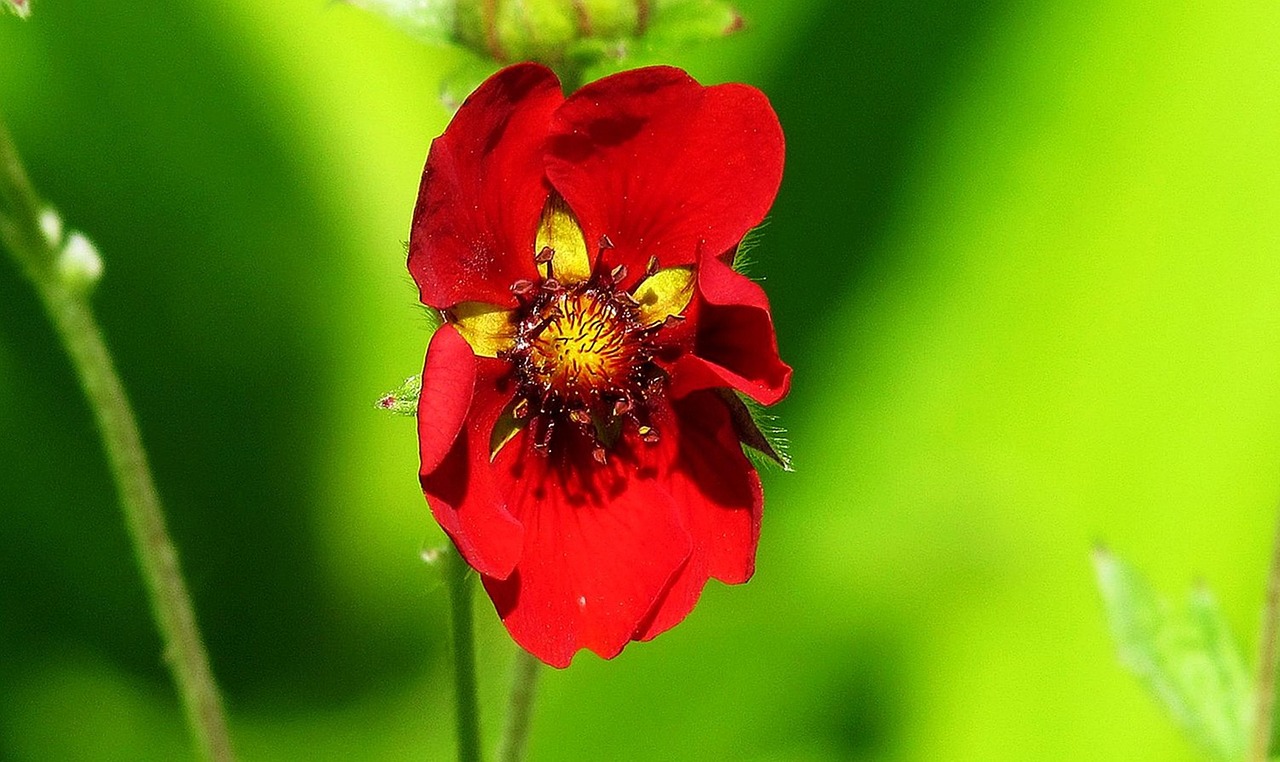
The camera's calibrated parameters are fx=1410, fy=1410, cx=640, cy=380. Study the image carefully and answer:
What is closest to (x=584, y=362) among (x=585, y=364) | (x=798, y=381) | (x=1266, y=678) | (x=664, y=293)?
(x=585, y=364)

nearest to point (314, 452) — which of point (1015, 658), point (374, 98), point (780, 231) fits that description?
point (374, 98)

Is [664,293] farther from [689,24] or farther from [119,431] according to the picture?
[119,431]

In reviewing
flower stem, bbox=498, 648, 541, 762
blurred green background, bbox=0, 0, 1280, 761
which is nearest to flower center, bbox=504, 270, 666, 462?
flower stem, bbox=498, 648, 541, 762

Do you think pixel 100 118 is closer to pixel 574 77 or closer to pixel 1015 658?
pixel 574 77

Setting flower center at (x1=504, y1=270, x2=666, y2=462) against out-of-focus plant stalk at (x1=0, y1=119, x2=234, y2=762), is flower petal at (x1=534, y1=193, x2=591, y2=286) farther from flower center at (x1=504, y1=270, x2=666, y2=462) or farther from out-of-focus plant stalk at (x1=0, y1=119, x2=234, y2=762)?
out-of-focus plant stalk at (x1=0, y1=119, x2=234, y2=762)

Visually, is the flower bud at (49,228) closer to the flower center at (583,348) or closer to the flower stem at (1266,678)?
the flower center at (583,348)
